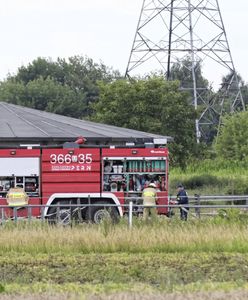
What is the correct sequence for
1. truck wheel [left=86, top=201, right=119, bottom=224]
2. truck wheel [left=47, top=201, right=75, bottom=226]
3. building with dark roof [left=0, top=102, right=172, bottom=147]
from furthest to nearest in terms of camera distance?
building with dark roof [left=0, top=102, right=172, bottom=147]
truck wheel [left=86, top=201, right=119, bottom=224]
truck wheel [left=47, top=201, right=75, bottom=226]

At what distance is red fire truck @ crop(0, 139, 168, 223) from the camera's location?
2895 cm

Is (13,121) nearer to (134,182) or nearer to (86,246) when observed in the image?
(134,182)

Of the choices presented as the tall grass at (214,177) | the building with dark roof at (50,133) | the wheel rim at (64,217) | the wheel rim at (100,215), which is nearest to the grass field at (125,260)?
the wheel rim at (64,217)

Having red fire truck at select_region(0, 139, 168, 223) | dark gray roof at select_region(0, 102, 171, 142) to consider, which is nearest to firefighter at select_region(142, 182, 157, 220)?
red fire truck at select_region(0, 139, 168, 223)

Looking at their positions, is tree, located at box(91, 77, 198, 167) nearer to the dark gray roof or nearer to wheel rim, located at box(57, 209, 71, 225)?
the dark gray roof

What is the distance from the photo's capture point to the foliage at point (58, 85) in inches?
3780

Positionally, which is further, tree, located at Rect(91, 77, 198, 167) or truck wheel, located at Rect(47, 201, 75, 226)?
tree, located at Rect(91, 77, 198, 167)

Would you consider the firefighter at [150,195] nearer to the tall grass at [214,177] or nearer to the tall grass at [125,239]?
the tall grass at [125,239]

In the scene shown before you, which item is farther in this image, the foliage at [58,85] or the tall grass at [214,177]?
the foliage at [58,85]

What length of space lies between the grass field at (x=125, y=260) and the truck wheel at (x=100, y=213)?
61.1 inches

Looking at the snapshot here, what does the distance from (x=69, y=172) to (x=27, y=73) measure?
8265cm

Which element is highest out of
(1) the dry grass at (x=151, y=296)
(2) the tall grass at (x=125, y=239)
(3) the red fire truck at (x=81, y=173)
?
(3) the red fire truck at (x=81, y=173)

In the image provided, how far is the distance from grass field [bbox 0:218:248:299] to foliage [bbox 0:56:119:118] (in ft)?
239

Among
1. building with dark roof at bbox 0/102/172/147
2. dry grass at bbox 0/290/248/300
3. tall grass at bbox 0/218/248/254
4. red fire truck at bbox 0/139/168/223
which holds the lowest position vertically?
dry grass at bbox 0/290/248/300
